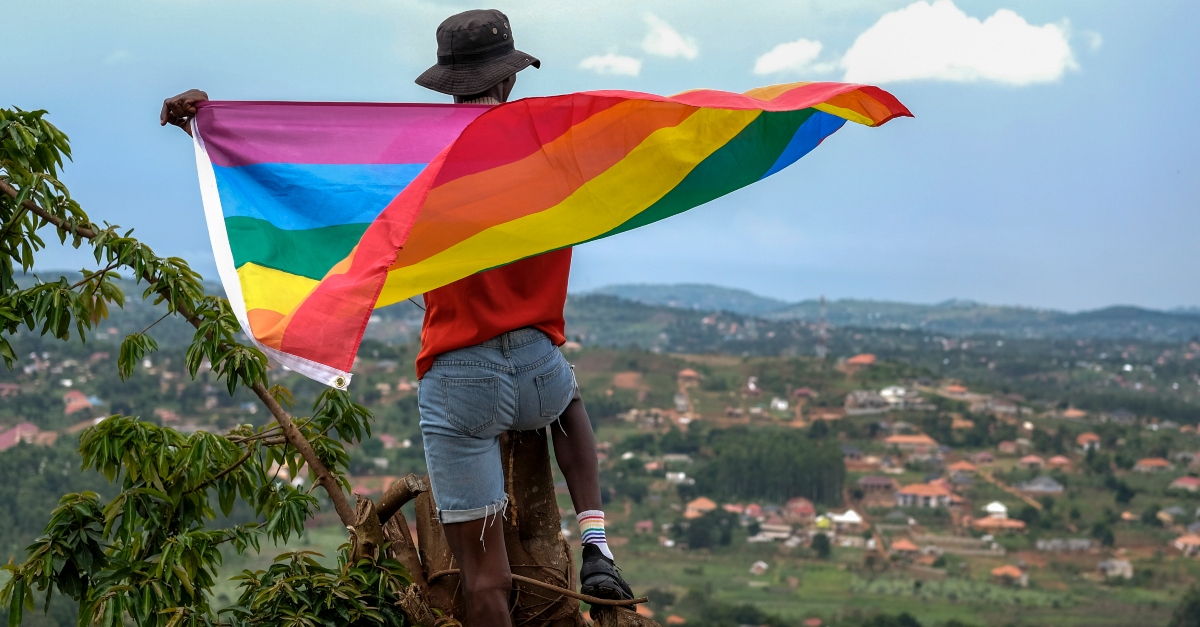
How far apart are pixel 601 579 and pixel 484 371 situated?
783 mm

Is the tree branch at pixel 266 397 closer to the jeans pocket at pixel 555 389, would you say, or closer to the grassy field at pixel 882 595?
the jeans pocket at pixel 555 389

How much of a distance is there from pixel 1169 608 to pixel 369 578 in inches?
2427

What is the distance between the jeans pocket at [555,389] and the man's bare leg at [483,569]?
0.37 m

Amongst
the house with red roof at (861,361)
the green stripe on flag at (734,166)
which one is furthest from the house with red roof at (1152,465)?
the green stripe on flag at (734,166)

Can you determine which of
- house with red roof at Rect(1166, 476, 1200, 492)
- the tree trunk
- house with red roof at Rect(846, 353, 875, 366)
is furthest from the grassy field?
the tree trunk

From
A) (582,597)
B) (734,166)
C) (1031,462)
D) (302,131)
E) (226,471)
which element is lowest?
(1031,462)

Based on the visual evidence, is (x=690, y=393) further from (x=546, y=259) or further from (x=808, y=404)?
(x=546, y=259)

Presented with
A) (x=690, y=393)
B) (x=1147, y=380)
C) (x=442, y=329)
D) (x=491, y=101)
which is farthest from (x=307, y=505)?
(x=1147, y=380)

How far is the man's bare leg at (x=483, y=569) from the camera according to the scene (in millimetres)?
3426

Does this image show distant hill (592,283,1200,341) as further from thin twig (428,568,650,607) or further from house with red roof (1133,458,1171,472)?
thin twig (428,568,650,607)

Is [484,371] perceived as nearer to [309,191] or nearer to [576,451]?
[576,451]

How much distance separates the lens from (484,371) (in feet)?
11.0

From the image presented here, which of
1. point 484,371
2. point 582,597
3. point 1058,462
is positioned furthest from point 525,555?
point 1058,462

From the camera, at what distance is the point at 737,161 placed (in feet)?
12.5
